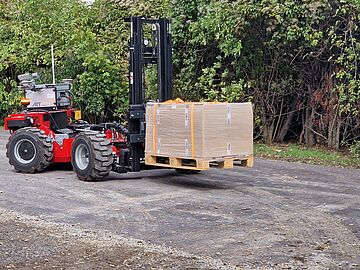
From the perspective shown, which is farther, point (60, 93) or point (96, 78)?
point (96, 78)

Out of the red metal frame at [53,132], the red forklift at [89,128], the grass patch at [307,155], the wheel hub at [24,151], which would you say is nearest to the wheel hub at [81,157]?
the red forklift at [89,128]

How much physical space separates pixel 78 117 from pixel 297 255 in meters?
7.19

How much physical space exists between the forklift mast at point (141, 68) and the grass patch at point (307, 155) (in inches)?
145

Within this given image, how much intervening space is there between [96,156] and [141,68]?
5.78 ft

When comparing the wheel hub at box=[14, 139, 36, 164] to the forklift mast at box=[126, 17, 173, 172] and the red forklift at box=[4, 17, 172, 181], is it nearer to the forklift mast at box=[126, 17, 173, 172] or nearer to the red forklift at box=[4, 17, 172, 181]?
the red forklift at box=[4, 17, 172, 181]

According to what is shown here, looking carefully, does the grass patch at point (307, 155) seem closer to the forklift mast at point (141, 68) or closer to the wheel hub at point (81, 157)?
the forklift mast at point (141, 68)

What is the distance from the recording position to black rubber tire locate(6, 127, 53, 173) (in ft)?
42.8

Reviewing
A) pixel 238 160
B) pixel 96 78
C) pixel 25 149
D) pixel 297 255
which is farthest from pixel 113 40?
pixel 297 255

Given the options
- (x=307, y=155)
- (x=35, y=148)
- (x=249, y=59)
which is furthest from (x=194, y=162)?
(x=249, y=59)

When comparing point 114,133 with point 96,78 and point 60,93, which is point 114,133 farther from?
point 96,78

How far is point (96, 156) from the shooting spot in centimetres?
1193

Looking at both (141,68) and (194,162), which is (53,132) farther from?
(194,162)

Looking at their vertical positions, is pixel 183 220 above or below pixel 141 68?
below

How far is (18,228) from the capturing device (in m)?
8.92
